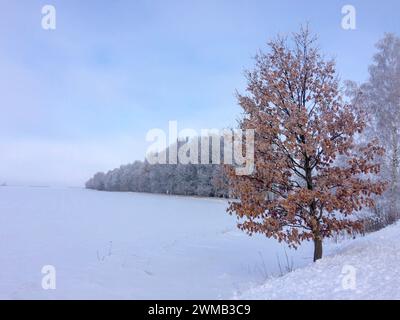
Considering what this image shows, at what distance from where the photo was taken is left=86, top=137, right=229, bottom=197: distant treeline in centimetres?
5966

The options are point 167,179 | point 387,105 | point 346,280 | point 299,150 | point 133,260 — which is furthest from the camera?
point 167,179

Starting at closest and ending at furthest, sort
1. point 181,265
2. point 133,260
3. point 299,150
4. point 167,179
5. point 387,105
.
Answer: point 299,150 < point 181,265 < point 133,260 < point 387,105 < point 167,179

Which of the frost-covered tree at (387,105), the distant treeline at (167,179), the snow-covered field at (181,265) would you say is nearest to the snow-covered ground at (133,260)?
the snow-covered field at (181,265)

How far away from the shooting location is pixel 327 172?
826 centimetres

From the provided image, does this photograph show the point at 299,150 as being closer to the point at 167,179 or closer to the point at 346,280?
the point at 346,280

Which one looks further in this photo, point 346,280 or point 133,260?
point 133,260

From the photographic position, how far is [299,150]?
26.1 ft

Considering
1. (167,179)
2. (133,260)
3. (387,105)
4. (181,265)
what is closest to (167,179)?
(167,179)

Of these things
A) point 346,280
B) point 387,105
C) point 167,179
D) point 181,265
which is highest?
point 387,105

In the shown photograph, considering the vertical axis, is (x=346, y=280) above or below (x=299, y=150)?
below

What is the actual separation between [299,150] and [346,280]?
117 inches
